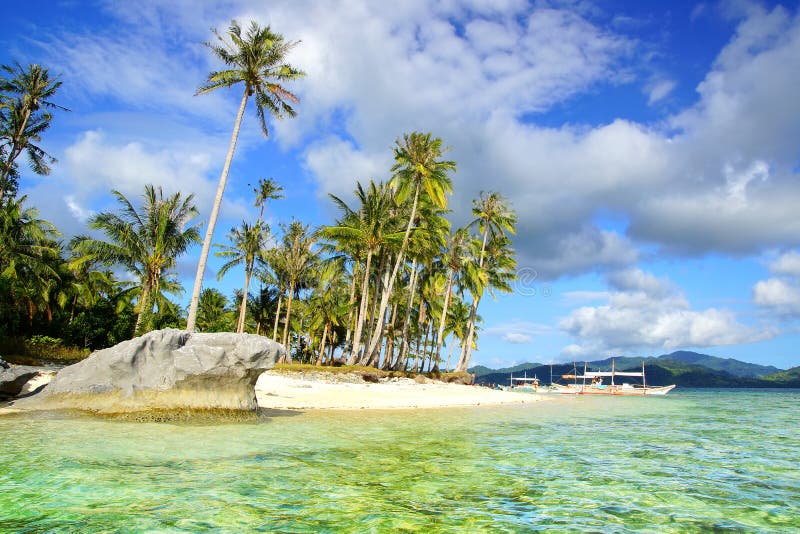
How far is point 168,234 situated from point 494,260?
3304 centimetres

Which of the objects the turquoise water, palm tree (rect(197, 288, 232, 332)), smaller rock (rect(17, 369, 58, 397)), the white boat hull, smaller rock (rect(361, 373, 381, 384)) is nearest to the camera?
the turquoise water

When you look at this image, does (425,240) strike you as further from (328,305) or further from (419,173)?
(328,305)

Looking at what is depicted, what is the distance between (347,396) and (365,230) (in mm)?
14837

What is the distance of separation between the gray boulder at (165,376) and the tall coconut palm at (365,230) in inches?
799

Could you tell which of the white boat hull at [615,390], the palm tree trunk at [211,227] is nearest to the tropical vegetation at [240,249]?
the palm tree trunk at [211,227]

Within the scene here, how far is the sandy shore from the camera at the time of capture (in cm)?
1823

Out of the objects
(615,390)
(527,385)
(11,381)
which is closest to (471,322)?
(615,390)

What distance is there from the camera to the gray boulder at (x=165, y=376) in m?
11.7

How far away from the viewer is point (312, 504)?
201 inches

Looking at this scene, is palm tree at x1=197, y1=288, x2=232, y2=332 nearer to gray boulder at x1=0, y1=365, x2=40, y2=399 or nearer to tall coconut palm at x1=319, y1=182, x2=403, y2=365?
tall coconut palm at x1=319, y1=182, x2=403, y2=365

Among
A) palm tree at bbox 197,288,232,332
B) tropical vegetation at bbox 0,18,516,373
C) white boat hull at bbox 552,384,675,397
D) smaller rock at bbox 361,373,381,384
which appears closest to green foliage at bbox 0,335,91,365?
tropical vegetation at bbox 0,18,516,373

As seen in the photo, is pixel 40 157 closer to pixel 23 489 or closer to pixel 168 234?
pixel 168 234

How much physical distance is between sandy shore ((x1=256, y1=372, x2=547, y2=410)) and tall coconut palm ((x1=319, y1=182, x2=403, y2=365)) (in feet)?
20.3

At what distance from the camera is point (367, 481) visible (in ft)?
20.6
